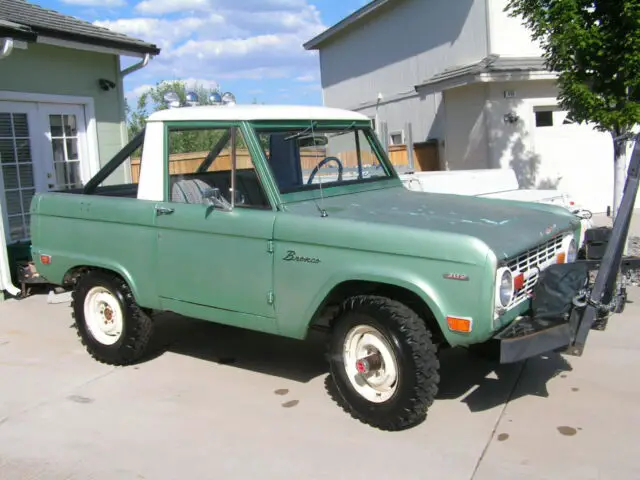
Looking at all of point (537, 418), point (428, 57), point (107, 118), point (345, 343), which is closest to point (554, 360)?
point (537, 418)

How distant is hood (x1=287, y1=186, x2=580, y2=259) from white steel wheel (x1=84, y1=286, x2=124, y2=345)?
1972 mm

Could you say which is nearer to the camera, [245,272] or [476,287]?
[476,287]

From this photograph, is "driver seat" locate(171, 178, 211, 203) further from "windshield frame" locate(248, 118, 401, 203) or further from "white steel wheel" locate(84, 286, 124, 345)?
"white steel wheel" locate(84, 286, 124, 345)

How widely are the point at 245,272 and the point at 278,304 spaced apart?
12.8 inches

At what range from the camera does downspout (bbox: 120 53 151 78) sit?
962 cm

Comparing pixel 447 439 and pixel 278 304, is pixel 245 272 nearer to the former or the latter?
pixel 278 304

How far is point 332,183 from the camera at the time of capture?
16.1 feet

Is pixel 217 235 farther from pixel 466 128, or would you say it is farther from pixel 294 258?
pixel 466 128

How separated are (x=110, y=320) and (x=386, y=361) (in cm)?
256

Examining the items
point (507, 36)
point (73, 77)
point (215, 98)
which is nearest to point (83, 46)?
point (73, 77)

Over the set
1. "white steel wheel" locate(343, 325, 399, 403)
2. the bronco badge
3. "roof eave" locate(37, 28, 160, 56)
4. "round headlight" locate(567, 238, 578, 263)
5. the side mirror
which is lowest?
"white steel wheel" locate(343, 325, 399, 403)

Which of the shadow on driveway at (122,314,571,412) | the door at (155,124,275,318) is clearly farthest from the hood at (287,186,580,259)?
the shadow on driveway at (122,314,571,412)

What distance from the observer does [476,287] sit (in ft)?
11.5

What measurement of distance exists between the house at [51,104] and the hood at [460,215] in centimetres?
→ 464
